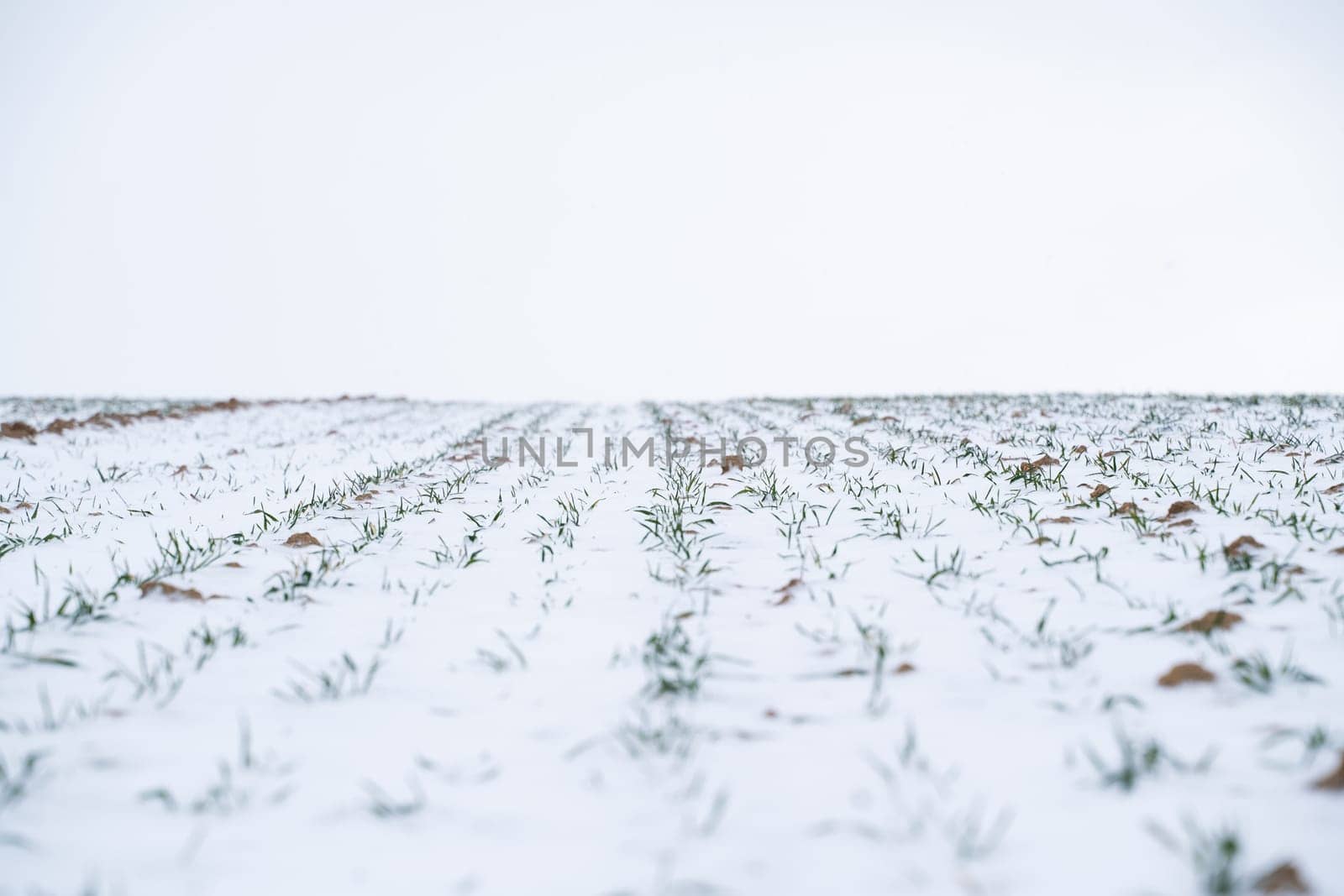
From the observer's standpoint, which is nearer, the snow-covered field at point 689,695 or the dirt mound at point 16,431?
the snow-covered field at point 689,695

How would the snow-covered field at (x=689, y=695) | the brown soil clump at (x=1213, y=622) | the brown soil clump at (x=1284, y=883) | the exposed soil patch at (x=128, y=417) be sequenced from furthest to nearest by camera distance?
the exposed soil patch at (x=128, y=417)
the brown soil clump at (x=1213, y=622)
the snow-covered field at (x=689, y=695)
the brown soil clump at (x=1284, y=883)

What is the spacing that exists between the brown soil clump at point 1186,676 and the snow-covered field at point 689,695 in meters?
0.02

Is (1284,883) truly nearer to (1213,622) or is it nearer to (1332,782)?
(1332,782)

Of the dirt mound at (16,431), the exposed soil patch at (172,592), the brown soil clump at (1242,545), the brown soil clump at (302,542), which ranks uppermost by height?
the dirt mound at (16,431)

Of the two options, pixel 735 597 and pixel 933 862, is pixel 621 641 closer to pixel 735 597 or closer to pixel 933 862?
pixel 735 597

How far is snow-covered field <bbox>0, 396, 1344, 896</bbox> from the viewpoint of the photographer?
144 cm

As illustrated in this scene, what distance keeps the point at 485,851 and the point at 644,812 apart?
1.18ft

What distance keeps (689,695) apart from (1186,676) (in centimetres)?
149

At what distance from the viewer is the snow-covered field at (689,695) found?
56.9 inches

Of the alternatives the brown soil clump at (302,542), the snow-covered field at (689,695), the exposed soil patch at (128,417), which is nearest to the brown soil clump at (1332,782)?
the snow-covered field at (689,695)

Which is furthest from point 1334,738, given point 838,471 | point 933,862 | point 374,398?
point 374,398

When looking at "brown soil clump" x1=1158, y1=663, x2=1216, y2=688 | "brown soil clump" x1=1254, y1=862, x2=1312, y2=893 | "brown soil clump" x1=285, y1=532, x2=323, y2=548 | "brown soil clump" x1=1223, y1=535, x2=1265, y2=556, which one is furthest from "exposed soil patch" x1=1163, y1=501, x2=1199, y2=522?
"brown soil clump" x1=285, y1=532, x2=323, y2=548

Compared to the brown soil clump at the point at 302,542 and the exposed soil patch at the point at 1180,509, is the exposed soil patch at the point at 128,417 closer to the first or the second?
the brown soil clump at the point at 302,542

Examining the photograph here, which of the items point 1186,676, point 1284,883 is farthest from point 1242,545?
point 1284,883
